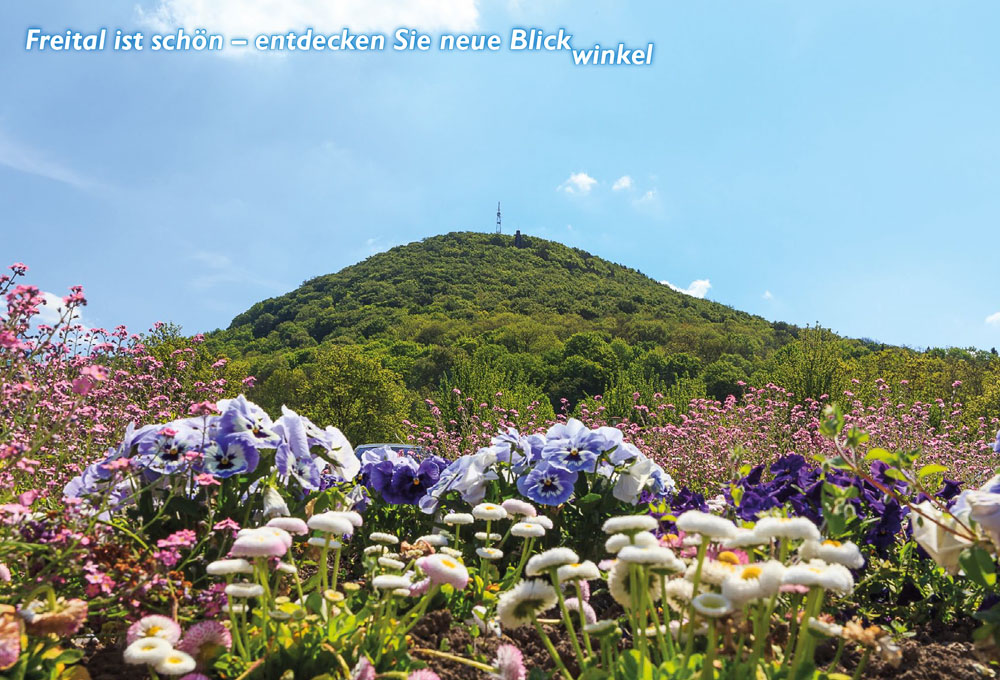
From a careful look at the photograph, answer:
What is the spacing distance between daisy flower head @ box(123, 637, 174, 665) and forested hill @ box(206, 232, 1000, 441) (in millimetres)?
11037

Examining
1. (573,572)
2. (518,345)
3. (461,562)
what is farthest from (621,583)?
(518,345)

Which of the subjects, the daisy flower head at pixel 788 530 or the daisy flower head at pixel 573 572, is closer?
the daisy flower head at pixel 788 530

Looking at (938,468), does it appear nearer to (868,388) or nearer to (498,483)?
(498,483)

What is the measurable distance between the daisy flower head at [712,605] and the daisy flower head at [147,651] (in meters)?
1.22

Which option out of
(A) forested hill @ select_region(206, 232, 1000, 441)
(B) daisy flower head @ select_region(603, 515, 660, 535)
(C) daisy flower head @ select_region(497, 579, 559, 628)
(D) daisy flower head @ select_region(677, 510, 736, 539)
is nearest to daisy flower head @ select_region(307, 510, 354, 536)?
(C) daisy flower head @ select_region(497, 579, 559, 628)

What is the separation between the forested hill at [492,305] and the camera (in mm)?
50625

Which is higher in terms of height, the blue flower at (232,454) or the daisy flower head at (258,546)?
the blue flower at (232,454)

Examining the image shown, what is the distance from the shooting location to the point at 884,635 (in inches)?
67.4

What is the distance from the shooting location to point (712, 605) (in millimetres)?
1515

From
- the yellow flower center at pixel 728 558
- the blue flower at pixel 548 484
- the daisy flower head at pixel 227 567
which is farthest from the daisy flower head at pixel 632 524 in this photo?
the blue flower at pixel 548 484

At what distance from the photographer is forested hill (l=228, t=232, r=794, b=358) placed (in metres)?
50.6

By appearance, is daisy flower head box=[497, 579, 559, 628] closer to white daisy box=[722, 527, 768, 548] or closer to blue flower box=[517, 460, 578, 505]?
white daisy box=[722, 527, 768, 548]

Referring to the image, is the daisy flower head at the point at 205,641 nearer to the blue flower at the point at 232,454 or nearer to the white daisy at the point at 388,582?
the white daisy at the point at 388,582

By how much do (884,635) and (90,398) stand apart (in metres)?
4.73
